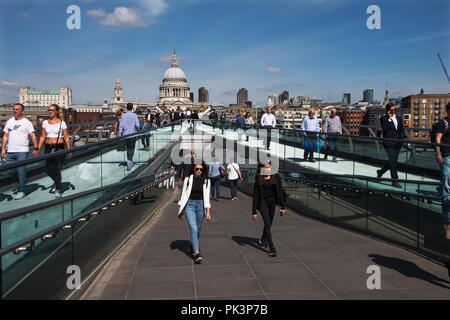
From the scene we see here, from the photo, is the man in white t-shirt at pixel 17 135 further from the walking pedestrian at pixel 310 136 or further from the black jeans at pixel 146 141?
the walking pedestrian at pixel 310 136

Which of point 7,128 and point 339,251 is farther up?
point 7,128

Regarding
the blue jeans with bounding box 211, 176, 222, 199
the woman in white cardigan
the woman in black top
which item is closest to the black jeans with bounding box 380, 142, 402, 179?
the woman in black top

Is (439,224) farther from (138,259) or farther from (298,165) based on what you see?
(298,165)

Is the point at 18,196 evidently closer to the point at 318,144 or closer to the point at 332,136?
the point at 332,136

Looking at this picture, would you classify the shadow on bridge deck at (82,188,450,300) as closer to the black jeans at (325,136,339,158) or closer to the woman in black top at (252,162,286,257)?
the woman in black top at (252,162,286,257)

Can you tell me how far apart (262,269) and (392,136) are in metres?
5.34

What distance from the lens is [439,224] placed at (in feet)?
24.8

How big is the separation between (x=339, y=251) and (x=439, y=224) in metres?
1.61

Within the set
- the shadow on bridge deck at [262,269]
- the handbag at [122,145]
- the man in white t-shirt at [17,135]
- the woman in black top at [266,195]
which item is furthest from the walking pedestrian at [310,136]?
the man in white t-shirt at [17,135]

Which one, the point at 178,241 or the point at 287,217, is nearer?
the point at 178,241

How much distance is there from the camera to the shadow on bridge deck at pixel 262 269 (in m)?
5.79

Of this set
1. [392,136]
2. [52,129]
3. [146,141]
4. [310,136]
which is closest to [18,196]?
[52,129]

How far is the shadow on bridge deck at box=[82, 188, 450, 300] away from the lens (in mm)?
5785
